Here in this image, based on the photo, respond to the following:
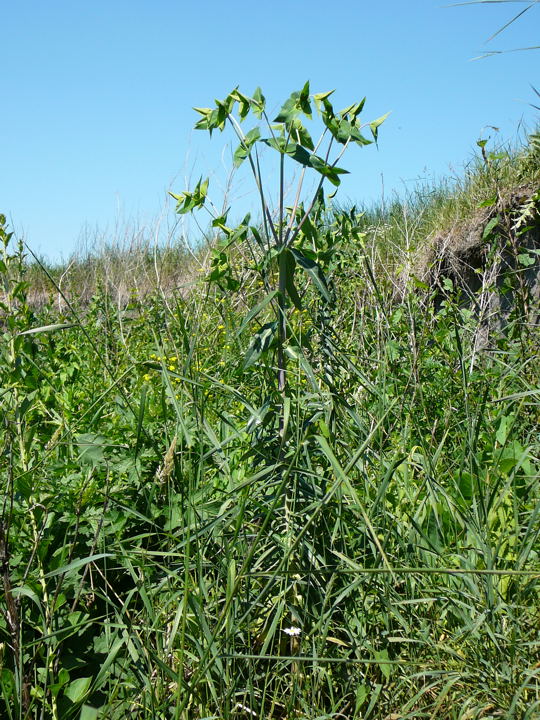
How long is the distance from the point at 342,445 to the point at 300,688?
0.60 m

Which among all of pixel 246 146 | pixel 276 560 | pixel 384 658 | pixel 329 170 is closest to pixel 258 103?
pixel 246 146

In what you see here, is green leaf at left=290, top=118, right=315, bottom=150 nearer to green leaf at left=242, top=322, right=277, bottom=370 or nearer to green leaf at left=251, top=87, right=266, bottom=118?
green leaf at left=251, top=87, right=266, bottom=118

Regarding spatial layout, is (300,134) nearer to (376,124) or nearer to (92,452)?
(376,124)

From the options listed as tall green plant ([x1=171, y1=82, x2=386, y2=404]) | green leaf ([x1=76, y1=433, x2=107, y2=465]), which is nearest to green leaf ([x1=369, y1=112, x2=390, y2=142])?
tall green plant ([x1=171, y1=82, x2=386, y2=404])

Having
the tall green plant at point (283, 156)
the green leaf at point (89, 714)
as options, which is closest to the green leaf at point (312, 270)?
the tall green plant at point (283, 156)

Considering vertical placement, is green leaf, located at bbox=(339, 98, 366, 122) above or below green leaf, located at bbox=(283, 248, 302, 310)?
above

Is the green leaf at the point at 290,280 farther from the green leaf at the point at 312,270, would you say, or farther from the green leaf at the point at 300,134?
the green leaf at the point at 300,134

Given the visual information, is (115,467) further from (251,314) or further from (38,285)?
(38,285)

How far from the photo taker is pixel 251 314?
1.72 metres

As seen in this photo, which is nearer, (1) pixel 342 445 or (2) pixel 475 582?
(2) pixel 475 582

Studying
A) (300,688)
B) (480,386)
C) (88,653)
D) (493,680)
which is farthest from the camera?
(480,386)

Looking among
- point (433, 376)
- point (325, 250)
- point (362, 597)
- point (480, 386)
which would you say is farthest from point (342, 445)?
point (433, 376)

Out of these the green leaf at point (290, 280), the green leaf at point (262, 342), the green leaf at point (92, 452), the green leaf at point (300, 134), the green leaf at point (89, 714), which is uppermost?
the green leaf at point (300, 134)

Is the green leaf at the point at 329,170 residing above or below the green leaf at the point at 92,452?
above
